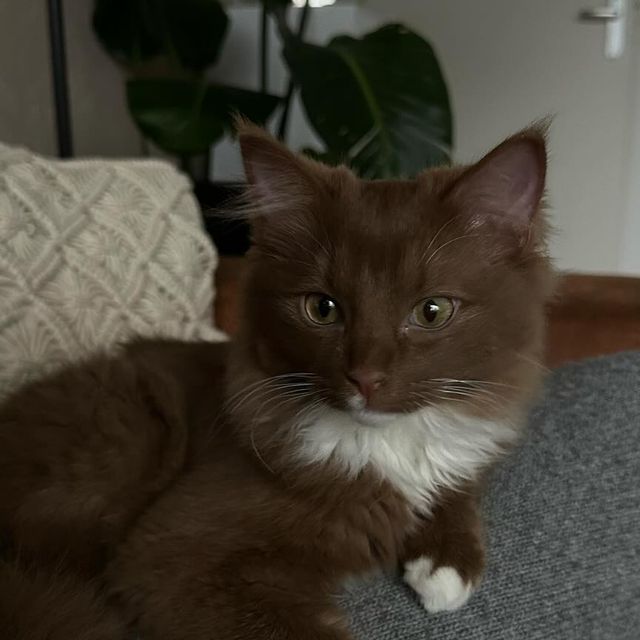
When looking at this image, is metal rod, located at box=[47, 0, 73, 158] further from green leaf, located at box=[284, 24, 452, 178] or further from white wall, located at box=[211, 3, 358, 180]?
white wall, located at box=[211, 3, 358, 180]

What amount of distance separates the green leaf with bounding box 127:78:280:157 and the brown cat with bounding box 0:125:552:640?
109cm

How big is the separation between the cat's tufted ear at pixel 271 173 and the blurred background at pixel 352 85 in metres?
0.19

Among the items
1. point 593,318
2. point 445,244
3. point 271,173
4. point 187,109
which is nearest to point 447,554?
point 445,244

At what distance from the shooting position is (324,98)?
196 centimetres

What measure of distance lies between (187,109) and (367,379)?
143 cm

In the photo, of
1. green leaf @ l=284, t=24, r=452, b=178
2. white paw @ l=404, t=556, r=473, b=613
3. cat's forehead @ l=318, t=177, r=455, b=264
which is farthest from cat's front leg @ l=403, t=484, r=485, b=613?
green leaf @ l=284, t=24, r=452, b=178

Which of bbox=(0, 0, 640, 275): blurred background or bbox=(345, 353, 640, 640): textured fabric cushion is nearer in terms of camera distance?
bbox=(345, 353, 640, 640): textured fabric cushion

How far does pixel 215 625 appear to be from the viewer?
96cm

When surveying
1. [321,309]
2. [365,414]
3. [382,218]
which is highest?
[382,218]

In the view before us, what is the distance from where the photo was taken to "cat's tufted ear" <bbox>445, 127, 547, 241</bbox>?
3.16 feet

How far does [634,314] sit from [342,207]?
Result: 95 cm

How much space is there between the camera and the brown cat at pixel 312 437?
97cm

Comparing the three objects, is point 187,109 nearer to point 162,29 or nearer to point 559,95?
point 162,29

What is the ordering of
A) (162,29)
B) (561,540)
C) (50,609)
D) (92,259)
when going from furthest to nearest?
1. (162,29)
2. (92,259)
3. (561,540)
4. (50,609)
